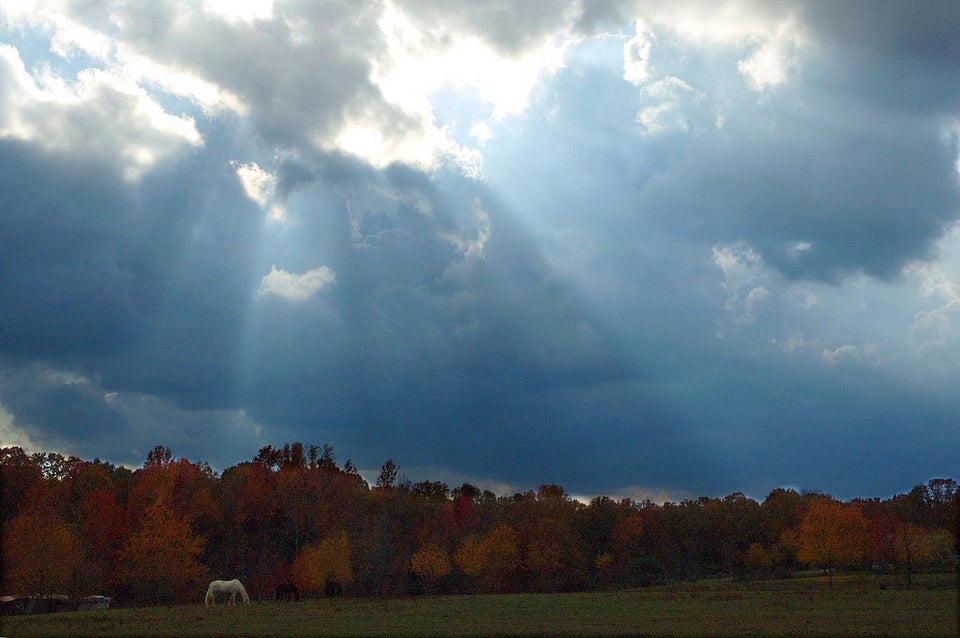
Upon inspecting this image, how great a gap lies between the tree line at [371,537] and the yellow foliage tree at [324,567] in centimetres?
20

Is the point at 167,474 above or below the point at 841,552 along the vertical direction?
above

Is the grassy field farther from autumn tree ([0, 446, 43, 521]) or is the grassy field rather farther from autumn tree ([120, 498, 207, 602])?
autumn tree ([0, 446, 43, 521])

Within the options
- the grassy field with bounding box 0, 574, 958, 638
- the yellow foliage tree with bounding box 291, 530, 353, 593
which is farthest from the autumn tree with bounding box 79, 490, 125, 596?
the grassy field with bounding box 0, 574, 958, 638

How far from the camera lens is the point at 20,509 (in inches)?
4033

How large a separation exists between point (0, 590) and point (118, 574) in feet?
48.5

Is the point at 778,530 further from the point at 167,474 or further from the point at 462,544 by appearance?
the point at 167,474

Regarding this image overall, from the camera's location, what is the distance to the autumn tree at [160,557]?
8719 centimetres

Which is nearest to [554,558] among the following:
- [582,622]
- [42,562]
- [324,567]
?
[324,567]

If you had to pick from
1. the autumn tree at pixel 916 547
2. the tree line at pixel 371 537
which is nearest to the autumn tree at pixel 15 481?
the tree line at pixel 371 537

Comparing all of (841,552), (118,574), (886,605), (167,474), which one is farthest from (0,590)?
(841,552)

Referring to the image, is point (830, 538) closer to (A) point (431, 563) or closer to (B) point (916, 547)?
(B) point (916, 547)

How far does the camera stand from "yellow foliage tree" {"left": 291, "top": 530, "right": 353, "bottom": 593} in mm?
102812

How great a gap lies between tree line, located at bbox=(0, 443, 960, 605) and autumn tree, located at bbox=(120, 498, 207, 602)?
0.21 m

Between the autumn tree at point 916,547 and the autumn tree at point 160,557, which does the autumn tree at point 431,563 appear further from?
the autumn tree at point 916,547
